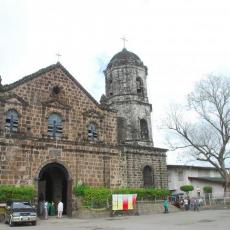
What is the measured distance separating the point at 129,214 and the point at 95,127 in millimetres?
7085

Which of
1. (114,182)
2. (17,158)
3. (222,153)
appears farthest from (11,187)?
(222,153)

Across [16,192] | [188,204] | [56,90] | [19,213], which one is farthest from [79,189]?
[188,204]

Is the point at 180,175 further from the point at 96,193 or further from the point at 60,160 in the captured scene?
the point at 60,160

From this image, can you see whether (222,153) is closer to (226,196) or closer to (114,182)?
(226,196)

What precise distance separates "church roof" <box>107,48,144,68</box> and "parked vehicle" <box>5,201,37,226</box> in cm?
1752

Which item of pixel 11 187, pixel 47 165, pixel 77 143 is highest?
pixel 77 143

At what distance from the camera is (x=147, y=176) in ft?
95.1

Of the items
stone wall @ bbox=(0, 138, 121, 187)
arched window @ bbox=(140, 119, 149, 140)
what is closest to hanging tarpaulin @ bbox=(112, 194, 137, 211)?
stone wall @ bbox=(0, 138, 121, 187)

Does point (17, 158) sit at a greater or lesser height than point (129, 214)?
greater

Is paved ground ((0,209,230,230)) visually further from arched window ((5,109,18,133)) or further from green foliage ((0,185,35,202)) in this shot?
arched window ((5,109,18,133))

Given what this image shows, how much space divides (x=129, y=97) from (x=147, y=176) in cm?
731

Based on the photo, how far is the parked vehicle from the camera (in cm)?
1750

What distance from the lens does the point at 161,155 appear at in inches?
1183

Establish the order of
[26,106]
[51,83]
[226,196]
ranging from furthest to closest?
[226,196], [51,83], [26,106]
